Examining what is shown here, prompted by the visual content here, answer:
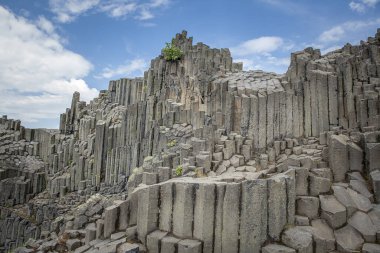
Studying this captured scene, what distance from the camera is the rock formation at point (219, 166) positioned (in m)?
7.70

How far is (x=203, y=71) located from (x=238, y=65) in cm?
509

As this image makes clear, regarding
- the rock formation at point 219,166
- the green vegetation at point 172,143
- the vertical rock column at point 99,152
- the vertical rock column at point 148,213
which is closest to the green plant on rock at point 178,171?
the rock formation at point 219,166

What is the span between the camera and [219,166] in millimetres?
11508

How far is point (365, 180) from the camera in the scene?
8867 mm

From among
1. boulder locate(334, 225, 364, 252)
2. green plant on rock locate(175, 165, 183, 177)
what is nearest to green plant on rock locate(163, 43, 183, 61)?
green plant on rock locate(175, 165, 183, 177)

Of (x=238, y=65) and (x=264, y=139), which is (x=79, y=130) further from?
(x=264, y=139)

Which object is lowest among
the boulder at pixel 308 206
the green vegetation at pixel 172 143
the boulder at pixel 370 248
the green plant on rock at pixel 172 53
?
the boulder at pixel 370 248

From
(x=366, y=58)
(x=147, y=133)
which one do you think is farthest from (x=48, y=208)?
(x=366, y=58)

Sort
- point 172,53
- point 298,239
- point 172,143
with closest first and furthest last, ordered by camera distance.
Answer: point 298,239 → point 172,143 → point 172,53

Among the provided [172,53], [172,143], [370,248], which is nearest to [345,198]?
[370,248]

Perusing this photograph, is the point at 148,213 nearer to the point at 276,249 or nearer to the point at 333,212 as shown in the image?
the point at 276,249

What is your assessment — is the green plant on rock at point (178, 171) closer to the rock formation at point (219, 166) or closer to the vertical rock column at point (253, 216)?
the rock formation at point (219, 166)

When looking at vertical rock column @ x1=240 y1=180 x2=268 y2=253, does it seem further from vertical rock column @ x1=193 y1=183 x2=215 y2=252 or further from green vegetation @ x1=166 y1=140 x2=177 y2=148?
green vegetation @ x1=166 y1=140 x2=177 y2=148

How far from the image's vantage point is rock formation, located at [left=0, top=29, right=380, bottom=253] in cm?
770
